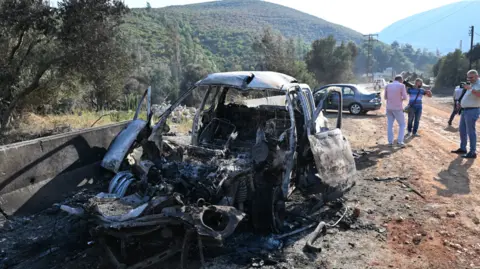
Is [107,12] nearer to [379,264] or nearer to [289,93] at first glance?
[289,93]

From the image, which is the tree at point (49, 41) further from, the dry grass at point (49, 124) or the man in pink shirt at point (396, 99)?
the man in pink shirt at point (396, 99)

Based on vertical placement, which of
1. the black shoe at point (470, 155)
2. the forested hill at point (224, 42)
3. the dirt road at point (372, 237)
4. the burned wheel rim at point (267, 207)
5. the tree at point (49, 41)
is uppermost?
the forested hill at point (224, 42)

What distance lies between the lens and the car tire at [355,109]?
1741 centimetres

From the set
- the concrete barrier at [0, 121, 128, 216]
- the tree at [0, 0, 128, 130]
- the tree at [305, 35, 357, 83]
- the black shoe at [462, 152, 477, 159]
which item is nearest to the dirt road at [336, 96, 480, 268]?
the black shoe at [462, 152, 477, 159]

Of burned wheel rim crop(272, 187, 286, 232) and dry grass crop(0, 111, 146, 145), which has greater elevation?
dry grass crop(0, 111, 146, 145)

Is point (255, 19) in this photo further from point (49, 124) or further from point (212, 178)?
point (212, 178)

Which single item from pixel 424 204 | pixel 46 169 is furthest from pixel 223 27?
pixel 424 204

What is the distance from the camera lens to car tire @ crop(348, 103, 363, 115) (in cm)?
1741

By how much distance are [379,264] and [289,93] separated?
8.11 feet

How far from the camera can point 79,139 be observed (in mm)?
6008

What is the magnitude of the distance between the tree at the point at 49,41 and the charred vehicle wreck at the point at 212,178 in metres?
5.62

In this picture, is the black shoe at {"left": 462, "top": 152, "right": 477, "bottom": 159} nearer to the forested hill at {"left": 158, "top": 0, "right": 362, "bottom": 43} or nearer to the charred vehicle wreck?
the charred vehicle wreck

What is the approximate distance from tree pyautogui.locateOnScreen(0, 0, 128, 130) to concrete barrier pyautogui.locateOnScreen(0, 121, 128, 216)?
4870 mm

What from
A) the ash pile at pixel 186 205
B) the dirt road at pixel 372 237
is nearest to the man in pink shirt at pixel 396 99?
the dirt road at pixel 372 237
